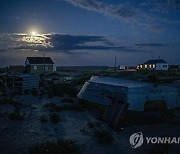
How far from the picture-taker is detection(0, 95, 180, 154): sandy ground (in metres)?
7.46

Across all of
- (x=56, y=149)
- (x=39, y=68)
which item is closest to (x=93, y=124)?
(x=56, y=149)

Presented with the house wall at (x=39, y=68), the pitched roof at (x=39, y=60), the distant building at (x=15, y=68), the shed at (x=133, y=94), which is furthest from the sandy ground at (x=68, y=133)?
the pitched roof at (x=39, y=60)

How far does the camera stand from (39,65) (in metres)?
60.8

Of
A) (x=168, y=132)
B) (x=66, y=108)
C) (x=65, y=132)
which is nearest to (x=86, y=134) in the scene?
(x=65, y=132)

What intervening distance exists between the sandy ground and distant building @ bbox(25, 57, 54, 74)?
4860 cm

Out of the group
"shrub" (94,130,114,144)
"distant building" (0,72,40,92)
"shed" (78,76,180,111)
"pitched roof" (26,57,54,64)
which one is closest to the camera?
"shrub" (94,130,114,144)

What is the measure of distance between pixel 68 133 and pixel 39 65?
53556 mm

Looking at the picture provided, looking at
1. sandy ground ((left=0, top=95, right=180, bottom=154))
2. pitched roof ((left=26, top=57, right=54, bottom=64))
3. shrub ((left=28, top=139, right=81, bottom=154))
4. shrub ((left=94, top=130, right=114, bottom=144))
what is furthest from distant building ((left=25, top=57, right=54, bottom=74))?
shrub ((left=28, top=139, right=81, bottom=154))

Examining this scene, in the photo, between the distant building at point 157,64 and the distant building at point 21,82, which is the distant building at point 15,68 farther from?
the distant building at point 157,64

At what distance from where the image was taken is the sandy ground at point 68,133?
7.46 meters

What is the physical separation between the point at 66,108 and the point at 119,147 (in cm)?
633

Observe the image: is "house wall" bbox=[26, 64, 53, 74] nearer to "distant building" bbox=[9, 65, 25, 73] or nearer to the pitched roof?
the pitched roof

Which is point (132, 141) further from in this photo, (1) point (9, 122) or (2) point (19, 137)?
(1) point (9, 122)

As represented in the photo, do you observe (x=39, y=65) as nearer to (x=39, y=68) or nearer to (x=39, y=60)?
(x=39, y=68)
